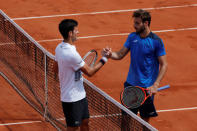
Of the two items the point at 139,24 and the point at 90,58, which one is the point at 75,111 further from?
the point at 139,24

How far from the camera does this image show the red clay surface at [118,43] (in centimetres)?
813

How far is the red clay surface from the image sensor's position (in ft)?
26.7

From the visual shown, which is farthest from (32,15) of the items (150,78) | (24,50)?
(150,78)

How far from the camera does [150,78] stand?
6.33m

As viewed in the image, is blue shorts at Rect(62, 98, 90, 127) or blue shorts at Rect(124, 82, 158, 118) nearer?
blue shorts at Rect(62, 98, 90, 127)

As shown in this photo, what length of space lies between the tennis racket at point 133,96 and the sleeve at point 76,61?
1018 millimetres

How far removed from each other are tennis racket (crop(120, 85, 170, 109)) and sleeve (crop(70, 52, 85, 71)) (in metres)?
1.02

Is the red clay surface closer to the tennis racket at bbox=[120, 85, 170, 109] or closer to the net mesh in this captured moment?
the net mesh

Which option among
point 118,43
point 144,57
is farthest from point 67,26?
point 118,43

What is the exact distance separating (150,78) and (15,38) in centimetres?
375

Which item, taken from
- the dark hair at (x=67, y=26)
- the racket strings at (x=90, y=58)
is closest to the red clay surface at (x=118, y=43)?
the racket strings at (x=90, y=58)

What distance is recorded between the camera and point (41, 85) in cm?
809

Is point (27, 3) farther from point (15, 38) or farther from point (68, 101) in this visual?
point (68, 101)

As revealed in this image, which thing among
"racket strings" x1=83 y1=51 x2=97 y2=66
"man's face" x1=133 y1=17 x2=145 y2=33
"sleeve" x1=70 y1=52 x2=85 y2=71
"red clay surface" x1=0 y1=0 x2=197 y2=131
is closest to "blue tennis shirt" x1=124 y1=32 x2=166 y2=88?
"man's face" x1=133 y1=17 x2=145 y2=33
